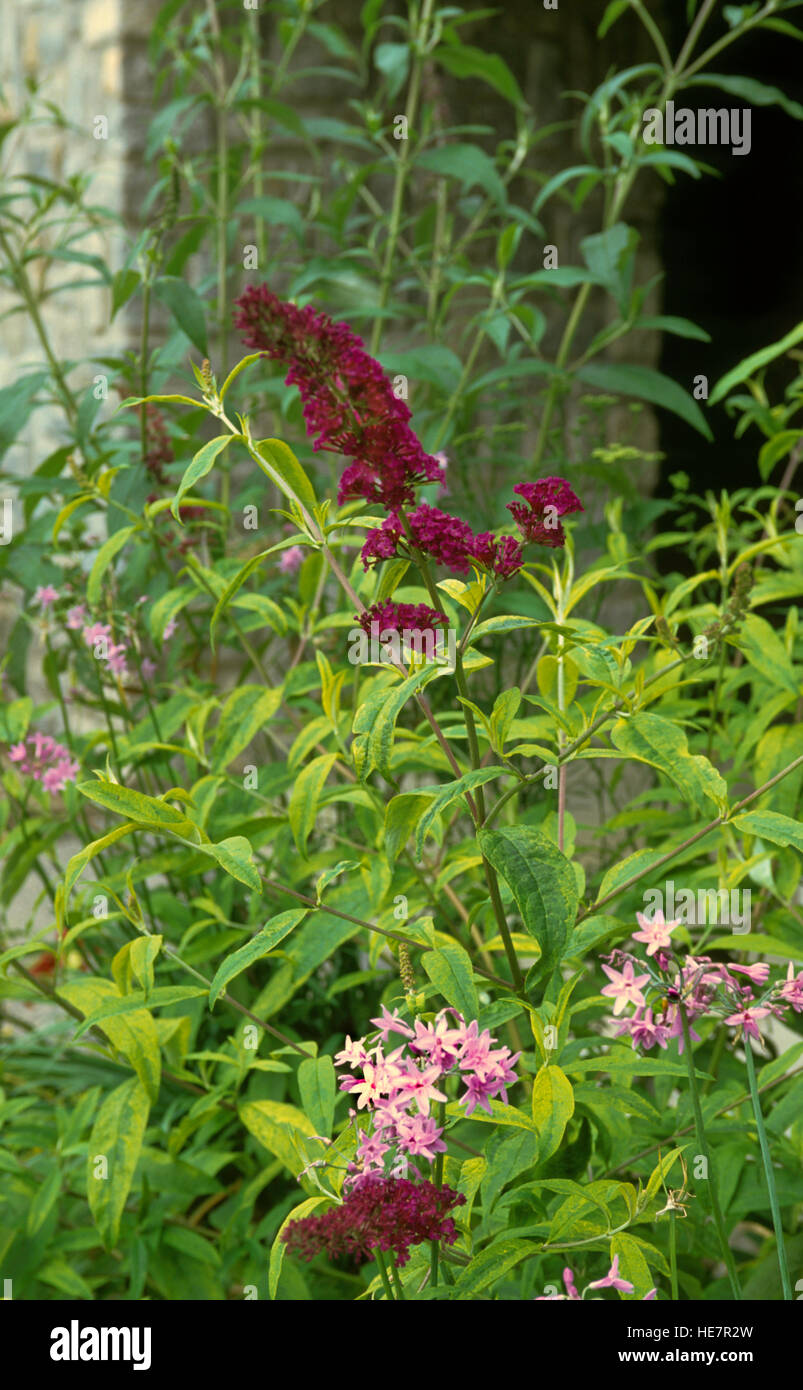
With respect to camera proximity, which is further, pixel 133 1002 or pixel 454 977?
pixel 133 1002

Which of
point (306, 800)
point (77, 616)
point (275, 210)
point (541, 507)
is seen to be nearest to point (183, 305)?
point (77, 616)

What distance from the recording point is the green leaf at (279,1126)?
95 centimetres

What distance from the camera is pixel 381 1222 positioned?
2.10 ft

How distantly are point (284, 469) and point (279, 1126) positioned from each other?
0.52 meters

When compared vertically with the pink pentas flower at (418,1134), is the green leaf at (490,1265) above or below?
below

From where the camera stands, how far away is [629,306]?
1.58 metres

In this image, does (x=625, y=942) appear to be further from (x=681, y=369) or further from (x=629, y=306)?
(x=681, y=369)

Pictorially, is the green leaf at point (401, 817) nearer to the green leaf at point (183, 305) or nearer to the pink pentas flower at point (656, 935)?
the pink pentas flower at point (656, 935)

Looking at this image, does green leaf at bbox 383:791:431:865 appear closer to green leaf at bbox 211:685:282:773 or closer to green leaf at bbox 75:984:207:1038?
green leaf at bbox 75:984:207:1038

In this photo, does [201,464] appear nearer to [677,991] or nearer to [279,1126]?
[677,991]

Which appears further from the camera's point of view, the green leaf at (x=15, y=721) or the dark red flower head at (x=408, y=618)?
the green leaf at (x=15, y=721)

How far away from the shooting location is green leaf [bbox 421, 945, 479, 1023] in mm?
742

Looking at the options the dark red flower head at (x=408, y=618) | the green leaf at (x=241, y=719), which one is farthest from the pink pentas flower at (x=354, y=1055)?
the green leaf at (x=241, y=719)

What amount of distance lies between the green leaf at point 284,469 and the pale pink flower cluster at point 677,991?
334 millimetres
